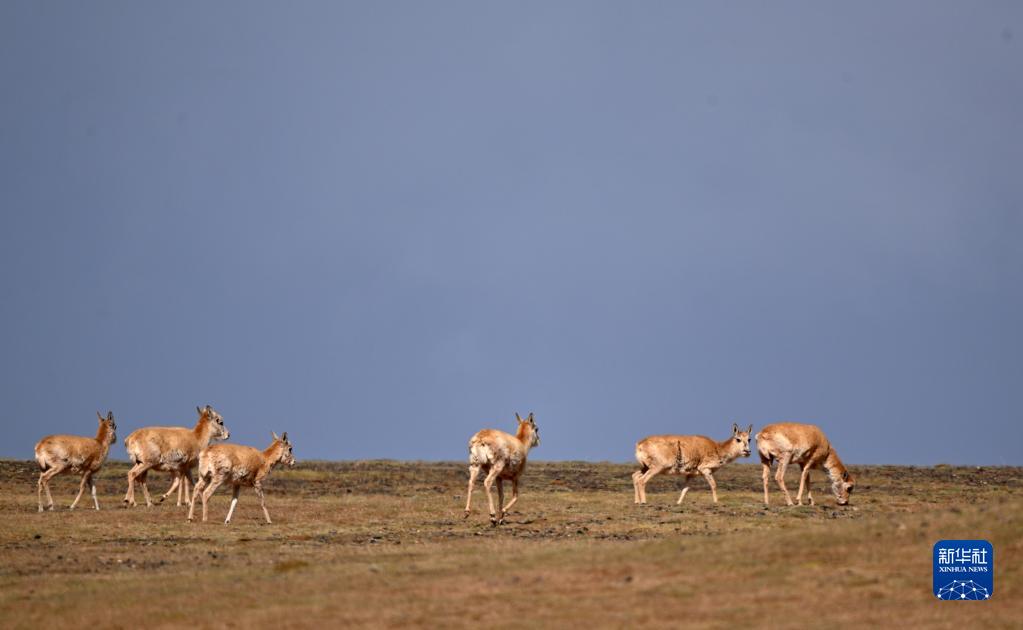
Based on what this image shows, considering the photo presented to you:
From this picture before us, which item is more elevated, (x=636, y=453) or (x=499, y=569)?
(x=636, y=453)

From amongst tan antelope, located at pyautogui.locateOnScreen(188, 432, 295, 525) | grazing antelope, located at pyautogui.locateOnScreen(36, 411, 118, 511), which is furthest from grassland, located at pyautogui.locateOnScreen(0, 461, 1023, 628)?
grazing antelope, located at pyautogui.locateOnScreen(36, 411, 118, 511)

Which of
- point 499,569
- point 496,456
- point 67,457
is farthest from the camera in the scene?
point 67,457

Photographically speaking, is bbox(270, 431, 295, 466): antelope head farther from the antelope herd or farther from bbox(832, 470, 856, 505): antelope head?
bbox(832, 470, 856, 505): antelope head

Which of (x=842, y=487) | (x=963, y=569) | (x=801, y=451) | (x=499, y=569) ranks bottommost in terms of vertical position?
(x=499, y=569)

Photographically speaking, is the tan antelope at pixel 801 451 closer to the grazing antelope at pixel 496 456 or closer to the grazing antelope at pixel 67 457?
the grazing antelope at pixel 496 456

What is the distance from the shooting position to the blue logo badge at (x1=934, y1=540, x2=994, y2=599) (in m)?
20.0

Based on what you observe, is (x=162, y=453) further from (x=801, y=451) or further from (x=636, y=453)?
(x=801, y=451)

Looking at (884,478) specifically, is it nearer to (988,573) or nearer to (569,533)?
(569,533)

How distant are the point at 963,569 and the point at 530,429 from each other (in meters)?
18.5

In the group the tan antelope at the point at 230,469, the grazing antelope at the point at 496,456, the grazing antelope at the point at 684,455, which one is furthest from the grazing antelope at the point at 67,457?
the grazing antelope at the point at 684,455

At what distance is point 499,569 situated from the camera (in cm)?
2373

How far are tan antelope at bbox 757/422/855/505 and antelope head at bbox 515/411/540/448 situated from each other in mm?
8619

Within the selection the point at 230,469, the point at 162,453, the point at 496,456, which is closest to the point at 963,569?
the point at 496,456

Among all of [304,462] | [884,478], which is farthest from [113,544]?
[304,462]
